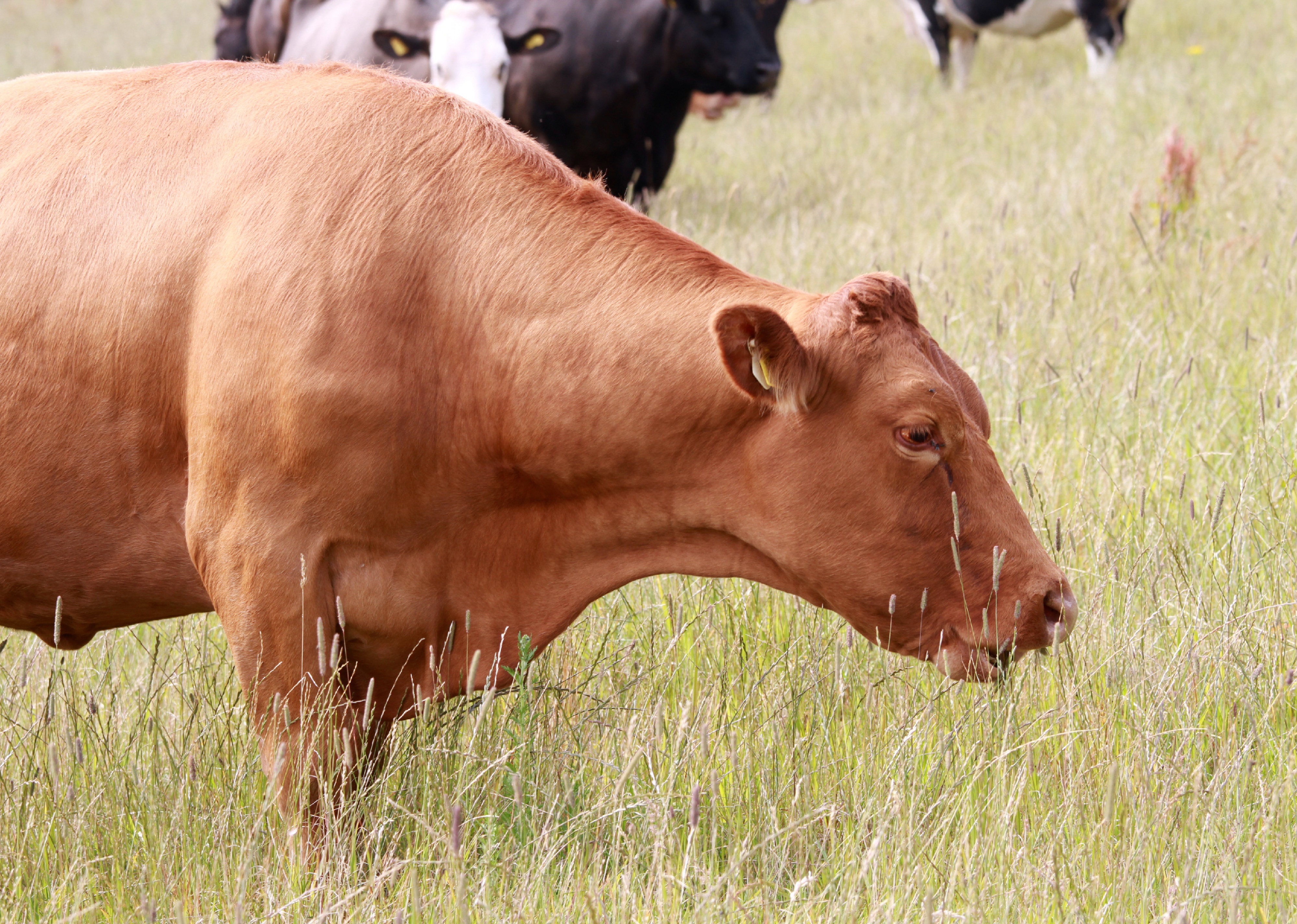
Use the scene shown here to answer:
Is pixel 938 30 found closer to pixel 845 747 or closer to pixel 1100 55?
pixel 1100 55

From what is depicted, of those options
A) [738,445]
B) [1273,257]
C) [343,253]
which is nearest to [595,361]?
[738,445]

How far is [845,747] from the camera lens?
290cm

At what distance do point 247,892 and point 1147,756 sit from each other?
1776 mm

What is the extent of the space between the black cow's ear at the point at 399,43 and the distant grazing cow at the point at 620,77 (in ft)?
2.16

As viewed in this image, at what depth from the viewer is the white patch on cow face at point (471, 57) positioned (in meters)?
9.08

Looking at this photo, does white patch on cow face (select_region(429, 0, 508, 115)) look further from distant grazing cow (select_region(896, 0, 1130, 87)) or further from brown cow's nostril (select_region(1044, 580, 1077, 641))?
brown cow's nostril (select_region(1044, 580, 1077, 641))

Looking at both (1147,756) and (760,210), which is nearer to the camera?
(1147,756)

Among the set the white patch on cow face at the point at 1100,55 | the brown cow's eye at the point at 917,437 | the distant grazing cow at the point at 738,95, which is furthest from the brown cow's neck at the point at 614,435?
the white patch on cow face at the point at 1100,55

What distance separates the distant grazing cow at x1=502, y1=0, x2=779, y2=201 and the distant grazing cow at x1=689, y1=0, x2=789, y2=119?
3.68 ft

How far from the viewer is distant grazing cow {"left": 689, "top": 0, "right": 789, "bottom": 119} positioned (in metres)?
12.1

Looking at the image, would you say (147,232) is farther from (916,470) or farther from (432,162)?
(916,470)

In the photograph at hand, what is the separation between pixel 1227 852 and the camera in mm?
2334

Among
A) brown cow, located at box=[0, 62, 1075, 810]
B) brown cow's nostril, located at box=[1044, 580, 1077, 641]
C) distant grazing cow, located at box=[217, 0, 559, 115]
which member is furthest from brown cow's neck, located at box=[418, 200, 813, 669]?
distant grazing cow, located at box=[217, 0, 559, 115]

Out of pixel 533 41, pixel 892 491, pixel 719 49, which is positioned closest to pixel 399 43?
pixel 533 41
